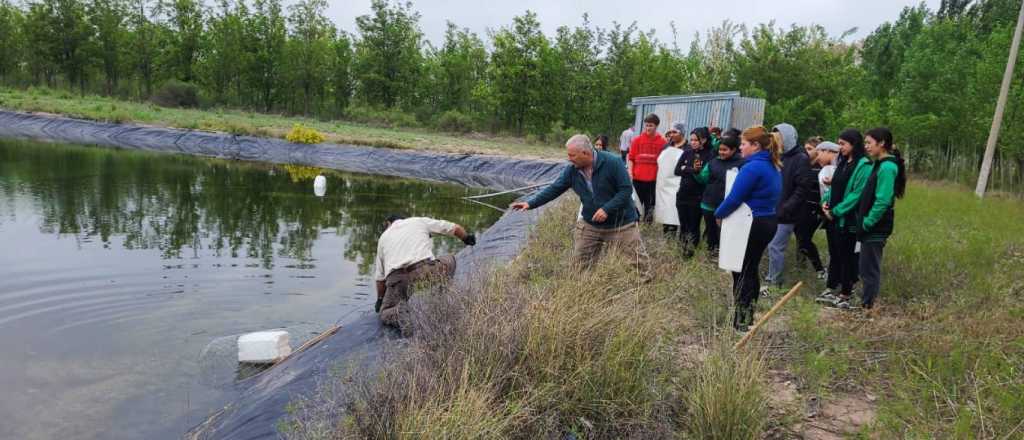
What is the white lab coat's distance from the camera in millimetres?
6905

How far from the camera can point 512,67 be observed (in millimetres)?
31578

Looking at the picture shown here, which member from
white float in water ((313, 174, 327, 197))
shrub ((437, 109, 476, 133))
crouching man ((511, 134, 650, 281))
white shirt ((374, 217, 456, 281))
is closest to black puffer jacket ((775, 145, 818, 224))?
crouching man ((511, 134, 650, 281))

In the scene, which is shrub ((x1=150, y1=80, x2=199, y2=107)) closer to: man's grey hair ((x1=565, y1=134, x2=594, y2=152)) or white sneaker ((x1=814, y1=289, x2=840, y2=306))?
man's grey hair ((x1=565, y1=134, x2=594, y2=152))

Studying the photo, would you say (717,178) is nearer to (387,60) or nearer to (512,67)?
(512,67)

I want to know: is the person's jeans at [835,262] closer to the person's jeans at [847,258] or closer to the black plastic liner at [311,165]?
the person's jeans at [847,258]

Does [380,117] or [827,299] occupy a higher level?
[380,117]

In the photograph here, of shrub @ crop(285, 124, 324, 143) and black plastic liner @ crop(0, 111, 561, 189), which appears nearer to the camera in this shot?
black plastic liner @ crop(0, 111, 561, 189)

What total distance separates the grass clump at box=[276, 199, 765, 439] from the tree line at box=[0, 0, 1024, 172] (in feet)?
55.6

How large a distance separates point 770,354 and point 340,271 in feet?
19.6

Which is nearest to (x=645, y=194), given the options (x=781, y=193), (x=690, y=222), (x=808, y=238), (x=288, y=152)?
(x=690, y=222)

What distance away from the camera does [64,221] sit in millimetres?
10227

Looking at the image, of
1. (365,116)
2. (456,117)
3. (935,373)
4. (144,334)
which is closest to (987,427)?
(935,373)

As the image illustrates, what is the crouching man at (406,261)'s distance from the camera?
5465mm

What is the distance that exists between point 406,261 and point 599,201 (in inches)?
68.1
